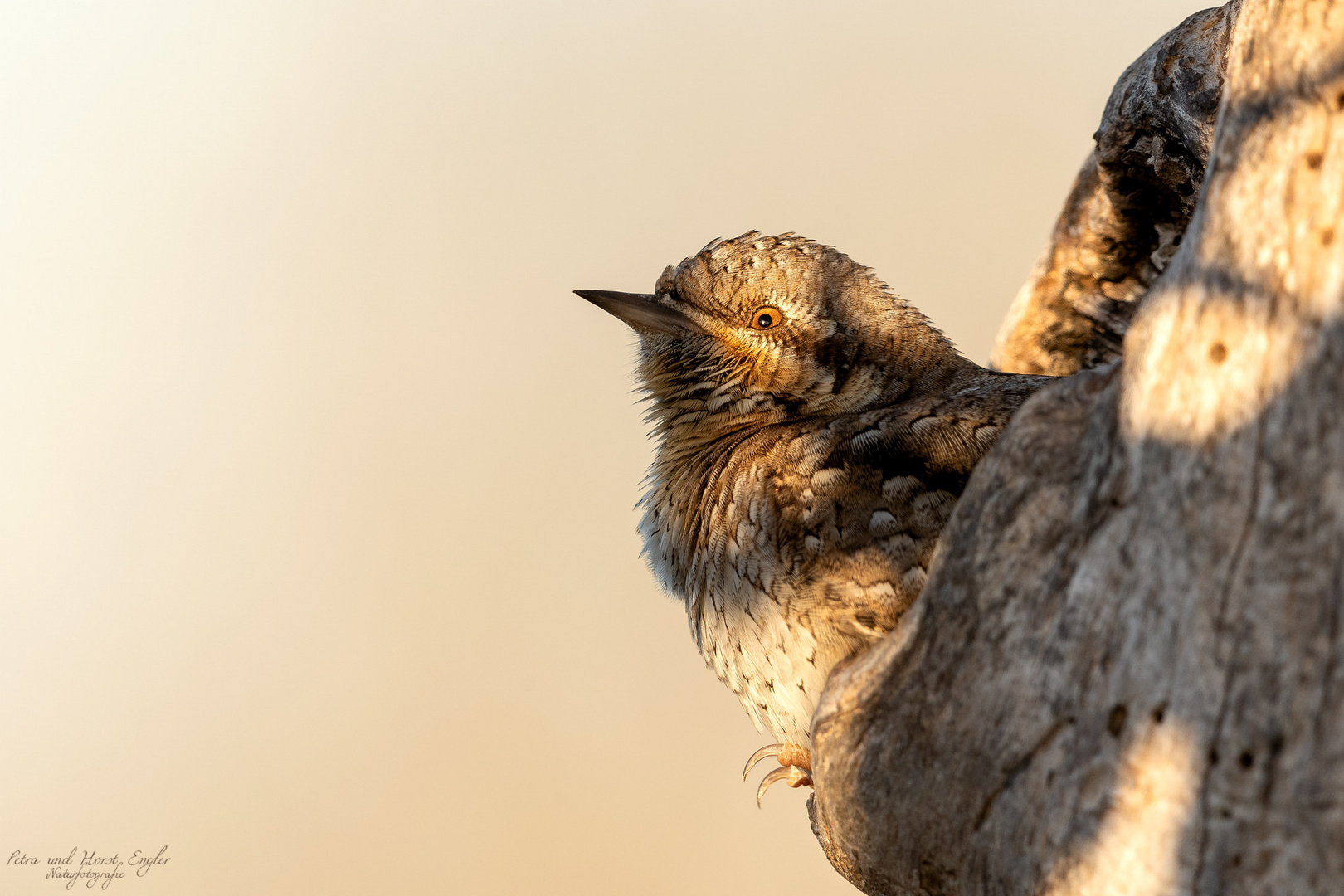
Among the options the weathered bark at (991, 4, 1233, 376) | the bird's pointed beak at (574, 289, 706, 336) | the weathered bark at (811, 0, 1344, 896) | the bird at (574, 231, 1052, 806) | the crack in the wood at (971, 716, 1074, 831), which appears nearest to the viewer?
the weathered bark at (811, 0, 1344, 896)

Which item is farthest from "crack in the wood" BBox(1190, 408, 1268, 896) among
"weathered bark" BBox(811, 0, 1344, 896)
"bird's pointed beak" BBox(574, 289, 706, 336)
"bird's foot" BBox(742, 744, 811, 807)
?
"bird's pointed beak" BBox(574, 289, 706, 336)

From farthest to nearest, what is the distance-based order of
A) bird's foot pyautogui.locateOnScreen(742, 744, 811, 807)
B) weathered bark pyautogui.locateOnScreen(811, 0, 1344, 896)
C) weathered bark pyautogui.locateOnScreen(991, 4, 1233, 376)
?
weathered bark pyautogui.locateOnScreen(991, 4, 1233, 376), bird's foot pyautogui.locateOnScreen(742, 744, 811, 807), weathered bark pyautogui.locateOnScreen(811, 0, 1344, 896)

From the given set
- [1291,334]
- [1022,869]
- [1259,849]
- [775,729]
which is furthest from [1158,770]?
[775,729]

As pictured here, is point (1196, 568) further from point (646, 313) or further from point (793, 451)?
point (646, 313)

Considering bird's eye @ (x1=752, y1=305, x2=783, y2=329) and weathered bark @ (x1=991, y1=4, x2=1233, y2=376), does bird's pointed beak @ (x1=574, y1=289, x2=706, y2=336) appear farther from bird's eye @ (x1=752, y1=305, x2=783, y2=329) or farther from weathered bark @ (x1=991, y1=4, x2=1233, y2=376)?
weathered bark @ (x1=991, y1=4, x2=1233, y2=376)

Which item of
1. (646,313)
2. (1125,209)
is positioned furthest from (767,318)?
(1125,209)

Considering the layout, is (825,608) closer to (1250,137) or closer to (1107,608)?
(1107,608)

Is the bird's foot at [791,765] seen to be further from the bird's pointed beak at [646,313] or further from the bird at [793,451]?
the bird's pointed beak at [646,313]
